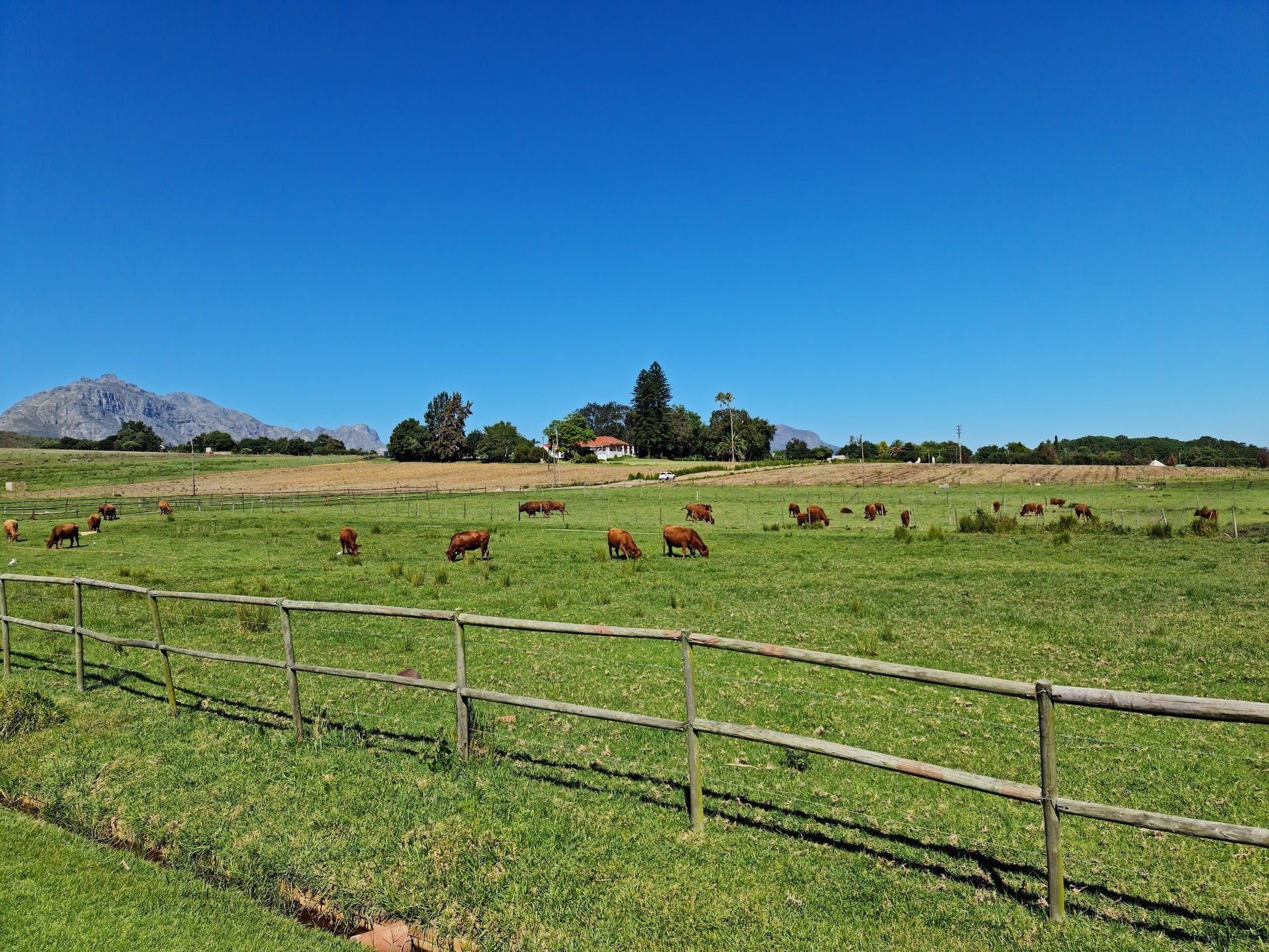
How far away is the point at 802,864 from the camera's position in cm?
510

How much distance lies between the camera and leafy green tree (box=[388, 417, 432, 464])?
124 metres

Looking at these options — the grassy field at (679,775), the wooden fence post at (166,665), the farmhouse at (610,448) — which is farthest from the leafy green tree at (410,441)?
the wooden fence post at (166,665)

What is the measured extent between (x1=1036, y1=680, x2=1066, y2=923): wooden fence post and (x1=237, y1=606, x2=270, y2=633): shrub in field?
1258 cm

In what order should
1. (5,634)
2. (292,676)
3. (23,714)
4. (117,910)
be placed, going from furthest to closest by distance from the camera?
(5,634)
(23,714)
(292,676)
(117,910)

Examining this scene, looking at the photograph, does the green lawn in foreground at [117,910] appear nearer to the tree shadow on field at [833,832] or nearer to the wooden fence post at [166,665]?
the tree shadow on field at [833,832]

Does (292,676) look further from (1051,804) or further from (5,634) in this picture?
(1051,804)

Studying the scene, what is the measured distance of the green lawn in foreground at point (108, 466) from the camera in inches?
3337

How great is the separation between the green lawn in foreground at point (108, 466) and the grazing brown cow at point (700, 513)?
72.9m

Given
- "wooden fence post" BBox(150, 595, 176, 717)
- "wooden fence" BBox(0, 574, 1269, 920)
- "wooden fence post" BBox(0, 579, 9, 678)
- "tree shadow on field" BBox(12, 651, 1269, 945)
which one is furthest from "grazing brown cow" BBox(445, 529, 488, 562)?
"wooden fence" BBox(0, 574, 1269, 920)

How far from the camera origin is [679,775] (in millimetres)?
6613

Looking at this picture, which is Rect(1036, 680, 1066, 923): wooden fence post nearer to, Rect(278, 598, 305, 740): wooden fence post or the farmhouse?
Rect(278, 598, 305, 740): wooden fence post

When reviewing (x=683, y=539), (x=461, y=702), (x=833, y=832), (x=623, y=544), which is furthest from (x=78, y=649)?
(x=683, y=539)

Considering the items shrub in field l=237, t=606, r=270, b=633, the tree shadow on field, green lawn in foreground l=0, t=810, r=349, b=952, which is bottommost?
the tree shadow on field

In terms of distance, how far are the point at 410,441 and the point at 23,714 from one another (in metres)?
122
